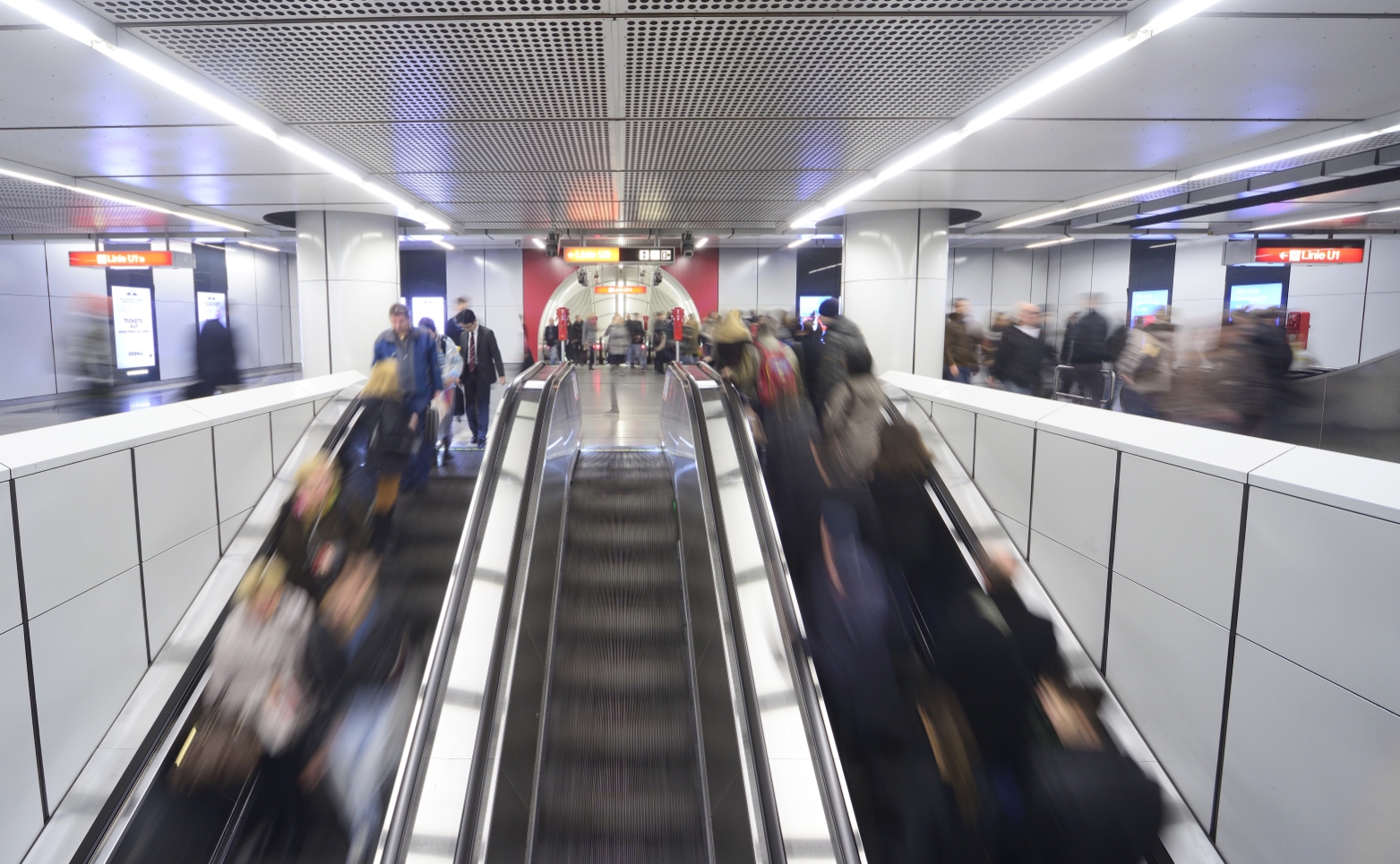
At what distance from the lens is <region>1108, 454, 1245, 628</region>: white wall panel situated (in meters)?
2.61

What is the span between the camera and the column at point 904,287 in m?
11.0

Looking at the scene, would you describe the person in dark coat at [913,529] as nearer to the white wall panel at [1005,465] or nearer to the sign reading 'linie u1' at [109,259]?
the white wall panel at [1005,465]

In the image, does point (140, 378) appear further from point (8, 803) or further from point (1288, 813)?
point (1288, 813)

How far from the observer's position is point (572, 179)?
880cm

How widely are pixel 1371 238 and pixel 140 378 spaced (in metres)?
28.9

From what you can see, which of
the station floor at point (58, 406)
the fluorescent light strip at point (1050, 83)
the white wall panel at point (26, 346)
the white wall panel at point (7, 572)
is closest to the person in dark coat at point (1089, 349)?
the fluorescent light strip at point (1050, 83)

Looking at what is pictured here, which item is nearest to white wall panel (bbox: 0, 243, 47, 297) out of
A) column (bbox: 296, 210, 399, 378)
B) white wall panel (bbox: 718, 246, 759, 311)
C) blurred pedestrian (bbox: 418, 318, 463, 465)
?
column (bbox: 296, 210, 399, 378)

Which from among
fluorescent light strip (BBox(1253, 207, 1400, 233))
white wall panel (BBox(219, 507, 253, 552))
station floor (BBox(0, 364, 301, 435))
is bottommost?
station floor (BBox(0, 364, 301, 435))

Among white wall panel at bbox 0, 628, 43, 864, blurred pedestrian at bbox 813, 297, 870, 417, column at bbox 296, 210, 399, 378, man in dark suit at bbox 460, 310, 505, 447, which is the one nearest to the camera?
white wall panel at bbox 0, 628, 43, 864

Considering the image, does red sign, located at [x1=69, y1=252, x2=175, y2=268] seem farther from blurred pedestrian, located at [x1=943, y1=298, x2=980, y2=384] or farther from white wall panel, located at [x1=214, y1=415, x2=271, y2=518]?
blurred pedestrian, located at [x1=943, y1=298, x2=980, y2=384]

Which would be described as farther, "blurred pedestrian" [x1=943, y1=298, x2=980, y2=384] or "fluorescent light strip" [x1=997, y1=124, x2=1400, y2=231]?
"blurred pedestrian" [x1=943, y1=298, x2=980, y2=384]

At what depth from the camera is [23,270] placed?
14984 mm

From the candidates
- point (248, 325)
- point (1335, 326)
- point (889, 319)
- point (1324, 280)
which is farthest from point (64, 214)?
point (1335, 326)

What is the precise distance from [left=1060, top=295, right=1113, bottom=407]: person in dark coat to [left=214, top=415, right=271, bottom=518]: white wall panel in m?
8.76
